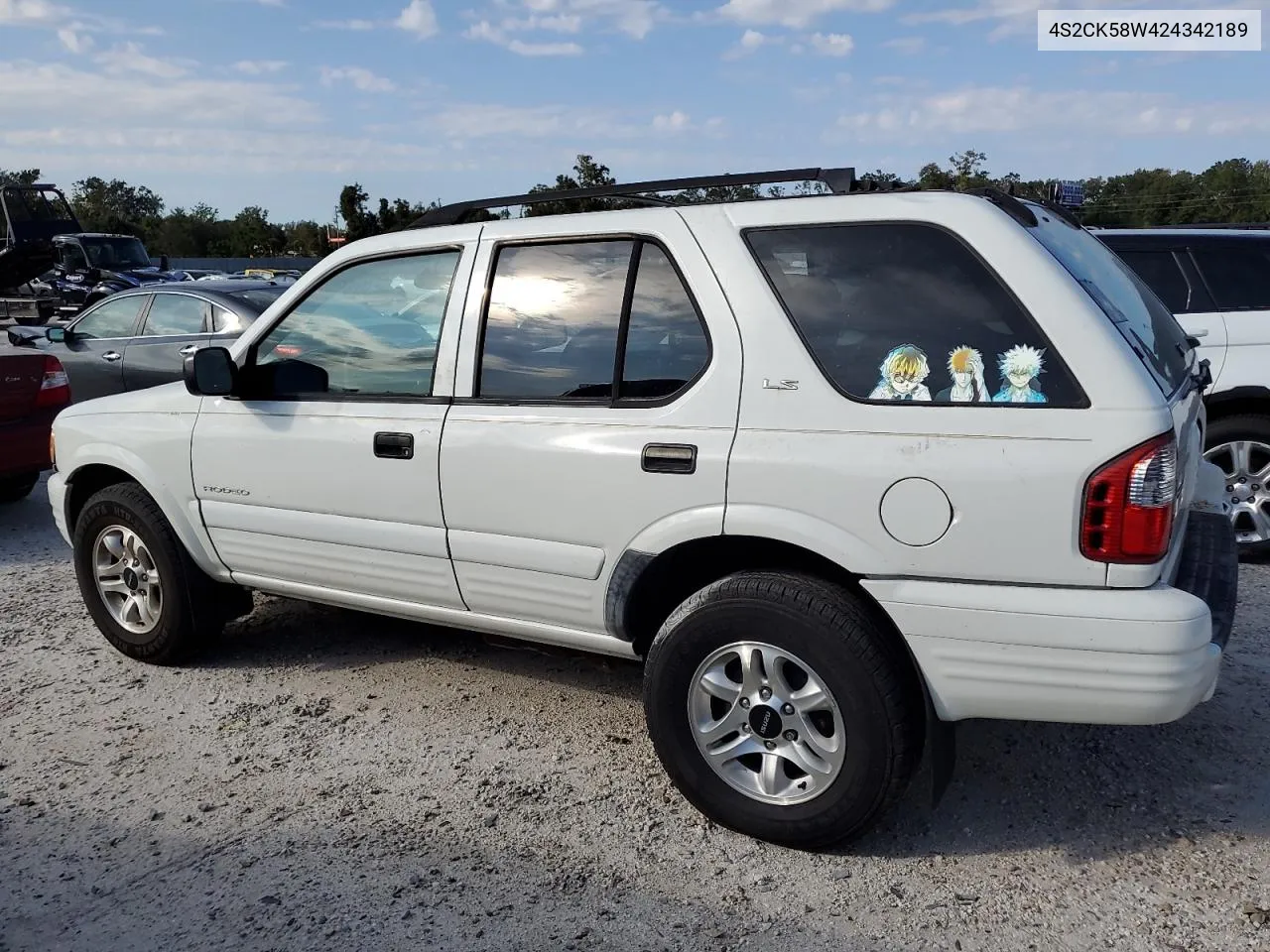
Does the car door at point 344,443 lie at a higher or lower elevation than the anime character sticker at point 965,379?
lower

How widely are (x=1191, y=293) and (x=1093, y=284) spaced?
144 inches

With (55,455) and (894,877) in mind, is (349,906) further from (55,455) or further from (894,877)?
(55,455)

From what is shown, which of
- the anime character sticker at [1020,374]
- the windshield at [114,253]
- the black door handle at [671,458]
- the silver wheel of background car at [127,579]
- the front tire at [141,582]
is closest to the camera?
the anime character sticker at [1020,374]

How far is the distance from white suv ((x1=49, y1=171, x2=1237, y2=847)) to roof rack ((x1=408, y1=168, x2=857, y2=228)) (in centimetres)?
2

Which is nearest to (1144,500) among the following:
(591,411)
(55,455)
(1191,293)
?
(591,411)

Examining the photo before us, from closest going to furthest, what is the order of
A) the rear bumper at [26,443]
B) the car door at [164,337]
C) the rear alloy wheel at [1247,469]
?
the rear alloy wheel at [1247,469] < the rear bumper at [26,443] < the car door at [164,337]

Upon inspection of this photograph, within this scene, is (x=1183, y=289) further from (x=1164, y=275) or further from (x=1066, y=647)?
(x=1066, y=647)

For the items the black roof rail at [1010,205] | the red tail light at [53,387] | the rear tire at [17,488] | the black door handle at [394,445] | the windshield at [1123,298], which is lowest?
the rear tire at [17,488]

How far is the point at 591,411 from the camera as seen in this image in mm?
3375

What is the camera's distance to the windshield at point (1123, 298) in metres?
2.91

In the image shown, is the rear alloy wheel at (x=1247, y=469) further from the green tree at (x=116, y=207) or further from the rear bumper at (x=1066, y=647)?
the green tree at (x=116, y=207)

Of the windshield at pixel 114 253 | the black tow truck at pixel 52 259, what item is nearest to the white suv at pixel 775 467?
the black tow truck at pixel 52 259

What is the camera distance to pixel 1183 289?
20.1 feet

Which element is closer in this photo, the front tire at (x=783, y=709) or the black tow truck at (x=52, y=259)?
the front tire at (x=783, y=709)
